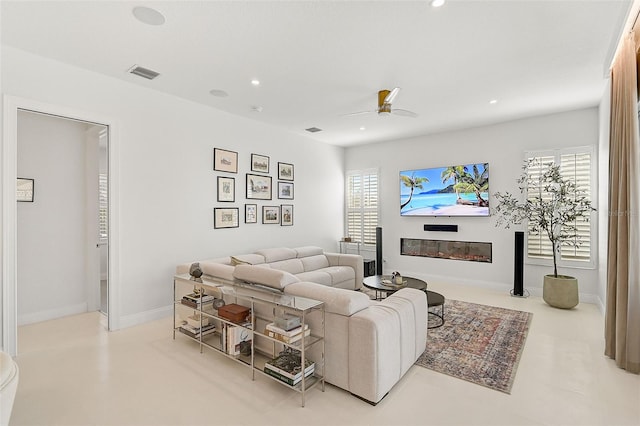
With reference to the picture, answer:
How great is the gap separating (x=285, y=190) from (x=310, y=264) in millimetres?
1582

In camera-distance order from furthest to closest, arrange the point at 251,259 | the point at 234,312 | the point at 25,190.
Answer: the point at 251,259 < the point at 25,190 < the point at 234,312

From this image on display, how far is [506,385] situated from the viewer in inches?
100

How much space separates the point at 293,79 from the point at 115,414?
3.54m

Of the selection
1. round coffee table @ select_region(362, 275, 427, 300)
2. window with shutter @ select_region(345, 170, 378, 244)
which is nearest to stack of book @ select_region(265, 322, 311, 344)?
round coffee table @ select_region(362, 275, 427, 300)

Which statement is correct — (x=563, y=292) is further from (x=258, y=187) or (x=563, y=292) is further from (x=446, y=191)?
(x=258, y=187)

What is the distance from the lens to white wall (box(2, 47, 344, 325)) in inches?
135

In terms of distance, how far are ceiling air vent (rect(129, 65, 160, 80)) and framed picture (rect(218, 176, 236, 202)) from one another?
1642 mm

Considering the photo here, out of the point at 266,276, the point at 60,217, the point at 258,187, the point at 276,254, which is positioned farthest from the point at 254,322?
the point at 60,217

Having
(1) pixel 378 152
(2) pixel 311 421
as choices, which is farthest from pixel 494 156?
(2) pixel 311 421

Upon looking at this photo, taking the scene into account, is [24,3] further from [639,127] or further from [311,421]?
[639,127]

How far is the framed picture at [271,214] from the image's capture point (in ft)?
18.6

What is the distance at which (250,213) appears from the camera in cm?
543

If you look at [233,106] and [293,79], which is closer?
[293,79]

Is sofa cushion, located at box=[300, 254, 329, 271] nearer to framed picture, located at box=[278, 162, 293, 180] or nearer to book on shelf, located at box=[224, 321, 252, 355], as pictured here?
framed picture, located at box=[278, 162, 293, 180]
